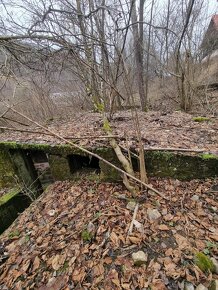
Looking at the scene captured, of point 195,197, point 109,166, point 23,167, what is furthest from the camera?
point 23,167

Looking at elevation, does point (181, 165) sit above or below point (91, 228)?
above

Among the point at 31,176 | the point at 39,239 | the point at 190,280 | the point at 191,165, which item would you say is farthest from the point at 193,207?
the point at 31,176

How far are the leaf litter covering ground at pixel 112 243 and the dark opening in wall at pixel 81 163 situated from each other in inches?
32.8

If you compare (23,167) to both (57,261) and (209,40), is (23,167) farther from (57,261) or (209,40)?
(209,40)

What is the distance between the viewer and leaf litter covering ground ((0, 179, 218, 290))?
1.51m

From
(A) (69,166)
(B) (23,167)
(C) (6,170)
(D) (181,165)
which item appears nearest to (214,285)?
(D) (181,165)

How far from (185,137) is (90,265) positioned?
2.22 metres

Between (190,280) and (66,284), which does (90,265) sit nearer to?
(66,284)

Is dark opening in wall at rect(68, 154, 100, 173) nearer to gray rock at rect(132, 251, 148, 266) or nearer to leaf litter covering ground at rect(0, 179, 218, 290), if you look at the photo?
leaf litter covering ground at rect(0, 179, 218, 290)

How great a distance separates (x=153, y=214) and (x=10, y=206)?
299cm

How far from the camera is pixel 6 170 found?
13.3ft

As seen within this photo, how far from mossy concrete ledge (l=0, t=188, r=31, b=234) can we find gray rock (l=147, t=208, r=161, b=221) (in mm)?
2898

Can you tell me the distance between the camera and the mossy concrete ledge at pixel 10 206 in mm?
3527

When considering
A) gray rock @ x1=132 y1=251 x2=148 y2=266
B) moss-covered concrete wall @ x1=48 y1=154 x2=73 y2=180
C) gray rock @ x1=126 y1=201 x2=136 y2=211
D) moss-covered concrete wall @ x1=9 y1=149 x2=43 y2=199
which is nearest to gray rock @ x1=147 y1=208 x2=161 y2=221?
gray rock @ x1=126 y1=201 x2=136 y2=211
